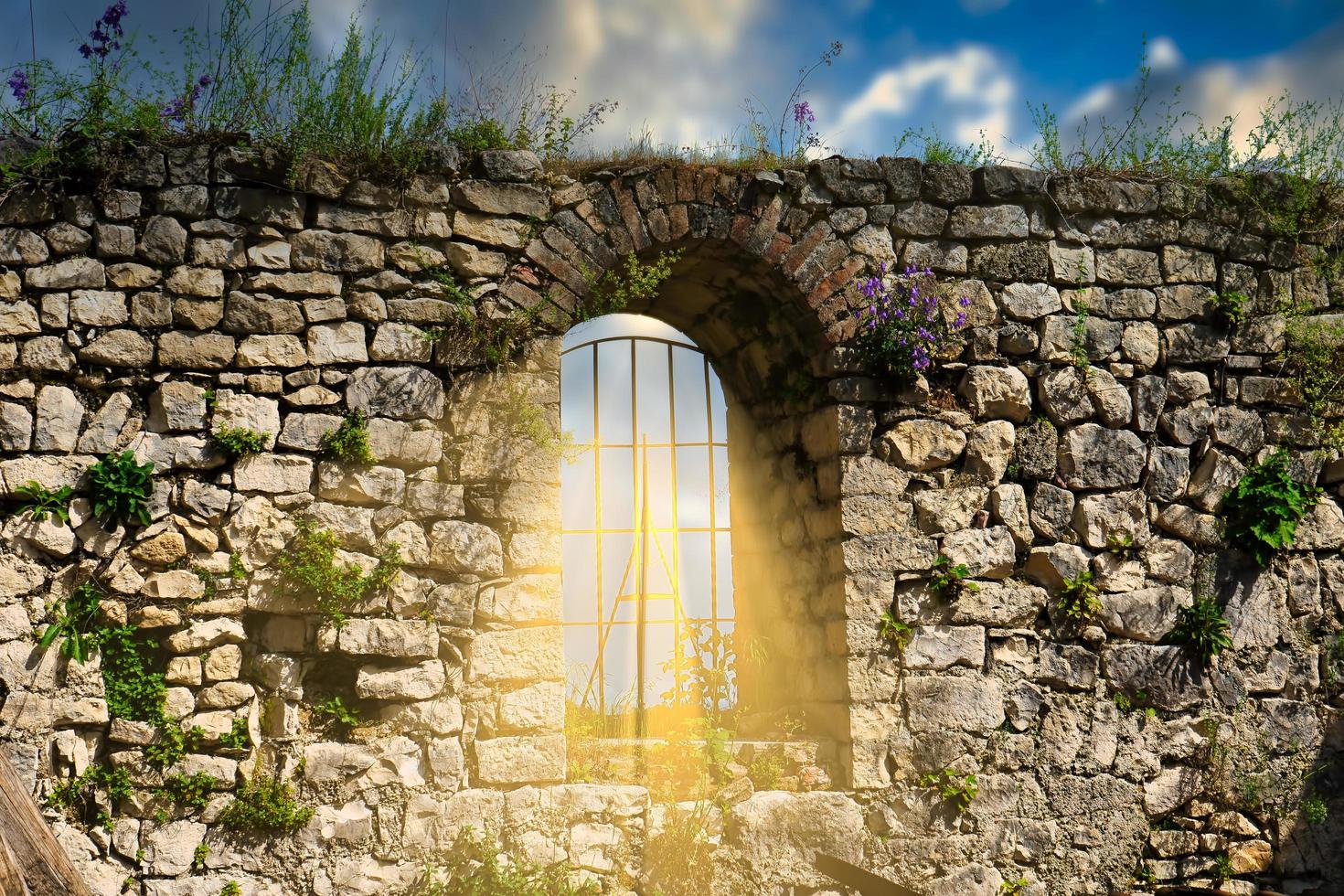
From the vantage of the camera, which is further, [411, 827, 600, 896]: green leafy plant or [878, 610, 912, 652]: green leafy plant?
[878, 610, 912, 652]: green leafy plant

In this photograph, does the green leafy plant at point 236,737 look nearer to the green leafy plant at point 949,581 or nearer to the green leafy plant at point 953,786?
the green leafy plant at point 953,786

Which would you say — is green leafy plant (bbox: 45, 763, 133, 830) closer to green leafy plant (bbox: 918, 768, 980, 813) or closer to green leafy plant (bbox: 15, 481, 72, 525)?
green leafy plant (bbox: 15, 481, 72, 525)

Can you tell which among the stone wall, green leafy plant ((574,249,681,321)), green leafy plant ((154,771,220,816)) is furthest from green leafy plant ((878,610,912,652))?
→ green leafy plant ((154,771,220,816))

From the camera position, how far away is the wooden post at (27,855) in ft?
8.44

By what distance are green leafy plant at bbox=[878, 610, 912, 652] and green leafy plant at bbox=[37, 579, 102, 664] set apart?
323 cm

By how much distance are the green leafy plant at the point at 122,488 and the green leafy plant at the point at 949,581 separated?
11.0ft

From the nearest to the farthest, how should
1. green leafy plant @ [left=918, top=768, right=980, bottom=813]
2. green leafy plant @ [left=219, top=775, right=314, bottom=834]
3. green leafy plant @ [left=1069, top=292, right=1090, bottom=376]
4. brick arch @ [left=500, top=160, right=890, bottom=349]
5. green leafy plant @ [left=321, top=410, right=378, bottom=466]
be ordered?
green leafy plant @ [left=219, top=775, right=314, bottom=834] → green leafy plant @ [left=321, top=410, right=378, bottom=466] → green leafy plant @ [left=918, top=768, right=980, bottom=813] → brick arch @ [left=500, top=160, right=890, bottom=349] → green leafy plant @ [left=1069, top=292, right=1090, bottom=376]

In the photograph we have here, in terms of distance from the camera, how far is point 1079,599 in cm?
479

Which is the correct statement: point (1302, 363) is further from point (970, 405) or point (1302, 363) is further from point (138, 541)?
point (138, 541)

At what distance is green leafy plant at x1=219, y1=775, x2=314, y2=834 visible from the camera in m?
4.02

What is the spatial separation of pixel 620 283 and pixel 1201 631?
124 inches

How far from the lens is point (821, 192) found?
495 centimetres

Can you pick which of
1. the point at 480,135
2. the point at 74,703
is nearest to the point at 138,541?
the point at 74,703

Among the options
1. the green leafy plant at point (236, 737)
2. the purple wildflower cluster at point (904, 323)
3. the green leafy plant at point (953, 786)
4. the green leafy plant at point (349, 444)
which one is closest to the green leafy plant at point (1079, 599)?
the green leafy plant at point (953, 786)
